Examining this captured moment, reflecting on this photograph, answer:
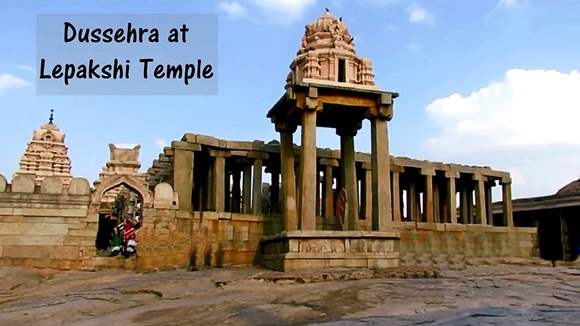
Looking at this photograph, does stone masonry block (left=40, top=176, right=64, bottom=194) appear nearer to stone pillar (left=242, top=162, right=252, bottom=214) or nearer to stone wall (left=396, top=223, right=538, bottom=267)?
stone pillar (left=242, top=162, right=252, bottom=214)

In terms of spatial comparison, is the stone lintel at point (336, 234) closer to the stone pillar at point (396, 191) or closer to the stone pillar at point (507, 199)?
the stone pillar at point (396, 191)

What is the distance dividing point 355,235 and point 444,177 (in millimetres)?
11972

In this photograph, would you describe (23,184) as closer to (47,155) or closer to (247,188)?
(247,188)

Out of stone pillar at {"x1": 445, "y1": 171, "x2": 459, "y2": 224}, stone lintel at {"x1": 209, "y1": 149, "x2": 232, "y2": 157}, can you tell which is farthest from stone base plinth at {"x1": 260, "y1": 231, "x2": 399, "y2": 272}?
stone pillar at {"x1": 445, "y1": 171, "x2": 459, "y2": 224}

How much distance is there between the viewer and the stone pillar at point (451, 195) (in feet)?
82.8

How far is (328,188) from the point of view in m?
21.6

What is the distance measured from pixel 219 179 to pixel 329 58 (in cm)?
587

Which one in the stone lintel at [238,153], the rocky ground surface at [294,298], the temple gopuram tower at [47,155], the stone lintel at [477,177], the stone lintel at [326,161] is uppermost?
the temple gopuram tower at [47,155]

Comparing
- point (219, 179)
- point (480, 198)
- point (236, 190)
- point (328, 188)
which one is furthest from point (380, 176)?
point (480, 198)

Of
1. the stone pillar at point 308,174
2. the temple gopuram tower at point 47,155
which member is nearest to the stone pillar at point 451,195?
the stone pillar at point 308,174

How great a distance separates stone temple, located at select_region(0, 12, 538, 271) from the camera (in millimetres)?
15977

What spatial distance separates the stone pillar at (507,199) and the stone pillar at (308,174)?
47.6 ft

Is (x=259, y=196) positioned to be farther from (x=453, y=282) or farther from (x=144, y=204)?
(x=453, y=282)

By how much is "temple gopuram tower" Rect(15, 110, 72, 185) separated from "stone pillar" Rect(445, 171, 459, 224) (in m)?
27.4
